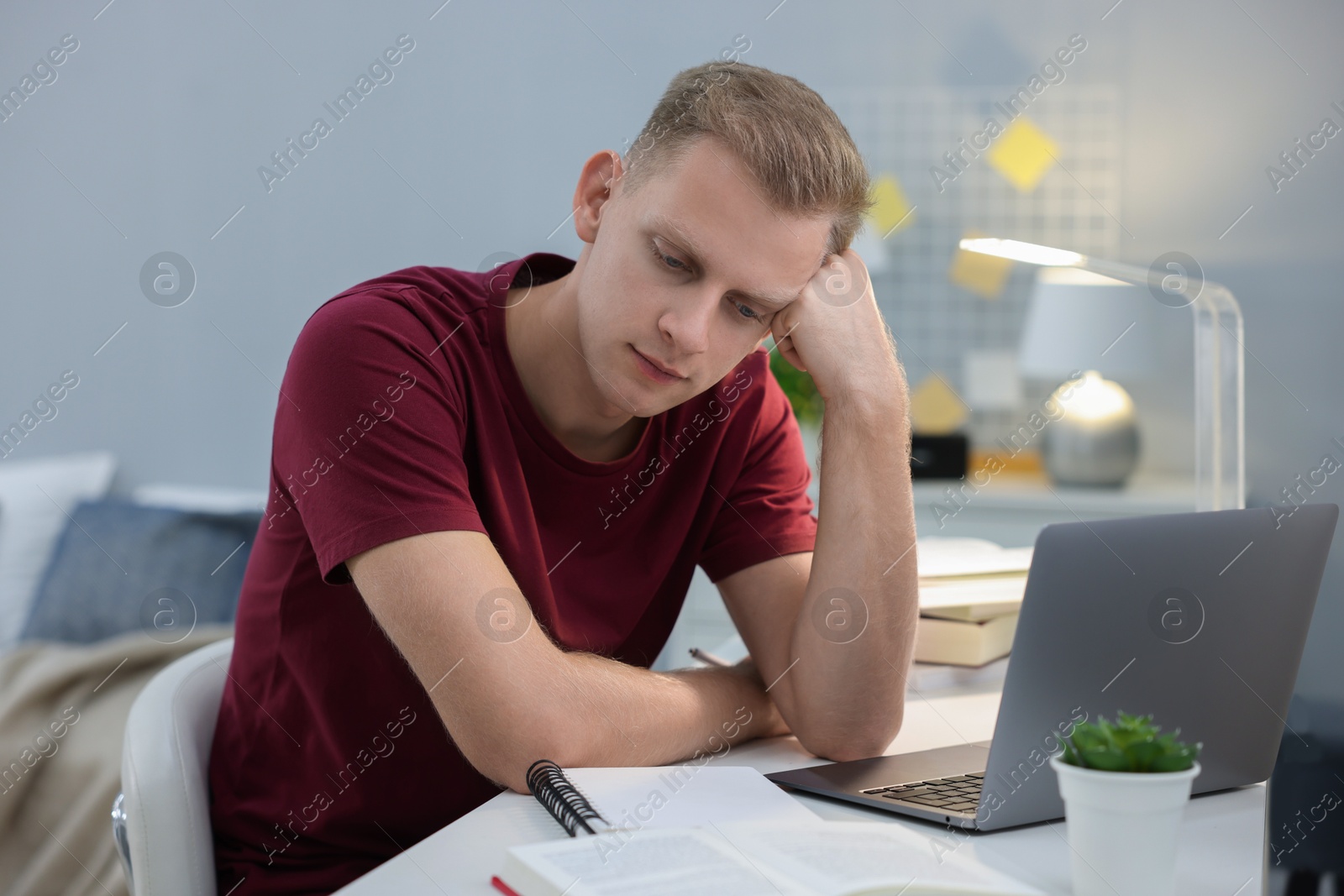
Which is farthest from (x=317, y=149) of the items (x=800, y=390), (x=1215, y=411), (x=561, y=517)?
(x=1215, y=411)

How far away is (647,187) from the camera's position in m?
1.03

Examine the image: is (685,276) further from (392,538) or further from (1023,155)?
(1023,155)

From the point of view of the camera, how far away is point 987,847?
2.40 ft

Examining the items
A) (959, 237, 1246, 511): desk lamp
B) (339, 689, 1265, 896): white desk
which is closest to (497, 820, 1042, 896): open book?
(339, 689, 1265, 896): white desk

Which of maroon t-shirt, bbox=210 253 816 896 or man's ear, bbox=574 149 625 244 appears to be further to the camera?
man's ear, bbox=574 149 625 244

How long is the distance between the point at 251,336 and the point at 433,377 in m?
2.26

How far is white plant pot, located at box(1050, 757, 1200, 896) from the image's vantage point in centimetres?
61

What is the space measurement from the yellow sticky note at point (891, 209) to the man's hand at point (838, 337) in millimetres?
1699

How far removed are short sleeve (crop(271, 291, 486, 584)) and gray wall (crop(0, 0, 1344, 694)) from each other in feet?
6.43

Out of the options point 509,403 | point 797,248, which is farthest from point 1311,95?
point 509,403

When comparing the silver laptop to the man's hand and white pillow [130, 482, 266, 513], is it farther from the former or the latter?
white pillow [130, 482, 266, 513]

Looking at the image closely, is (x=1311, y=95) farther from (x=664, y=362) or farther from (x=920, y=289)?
(x=664, y=362)

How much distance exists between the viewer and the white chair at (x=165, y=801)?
925 millimetres

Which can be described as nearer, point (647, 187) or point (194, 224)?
point (647, 187)
